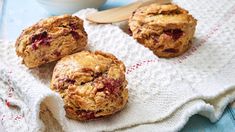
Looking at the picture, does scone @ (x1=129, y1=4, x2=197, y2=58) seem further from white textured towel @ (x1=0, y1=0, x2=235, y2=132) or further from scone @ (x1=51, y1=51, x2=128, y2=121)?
scone @ (x1=51, y1=51, x2=128, y2=121)

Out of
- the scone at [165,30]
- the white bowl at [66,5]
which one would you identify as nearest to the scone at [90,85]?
the scone at [165,30]

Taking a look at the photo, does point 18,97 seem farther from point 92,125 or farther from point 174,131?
point 174,131

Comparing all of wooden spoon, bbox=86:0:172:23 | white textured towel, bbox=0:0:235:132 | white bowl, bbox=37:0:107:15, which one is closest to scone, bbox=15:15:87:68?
white textured towel, bbox=0:0:235:132

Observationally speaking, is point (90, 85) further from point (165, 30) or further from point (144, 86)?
point (165, 30)

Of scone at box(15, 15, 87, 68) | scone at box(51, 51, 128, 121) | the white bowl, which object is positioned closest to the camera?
scone at box(51, 51, 128, 121)

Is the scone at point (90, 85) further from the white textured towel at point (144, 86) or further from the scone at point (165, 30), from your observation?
the scone at point (165, 30)

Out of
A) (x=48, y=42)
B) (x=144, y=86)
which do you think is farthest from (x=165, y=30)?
(x=48, y=42)
